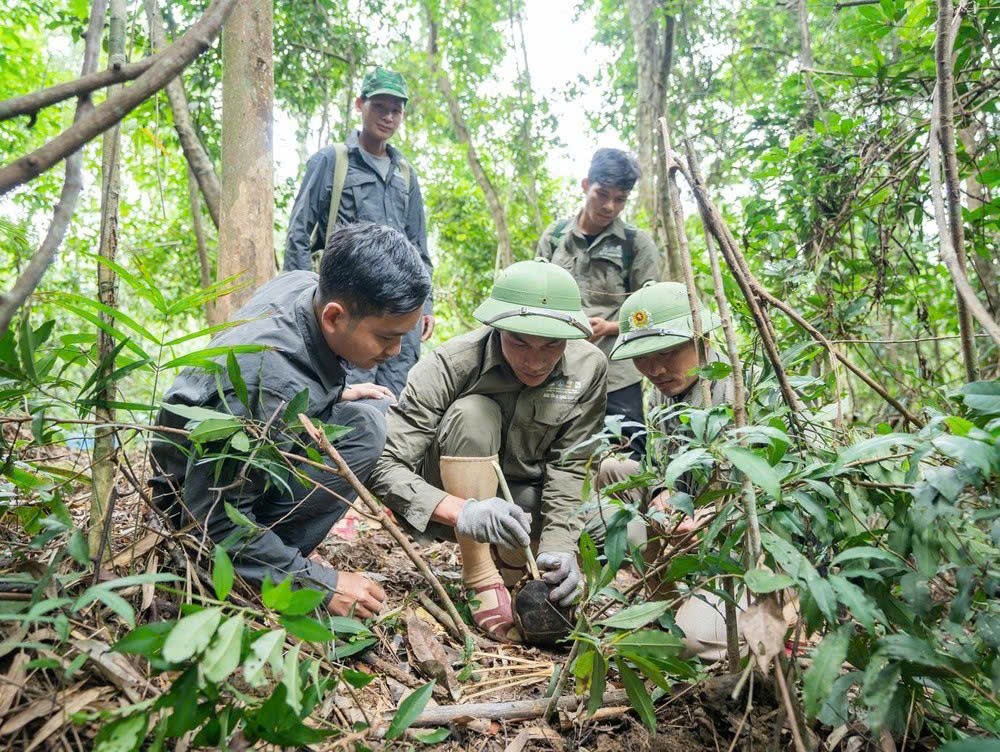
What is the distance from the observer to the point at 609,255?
4.14m

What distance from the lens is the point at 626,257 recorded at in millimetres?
4164

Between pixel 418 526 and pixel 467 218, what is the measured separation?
6184 mm

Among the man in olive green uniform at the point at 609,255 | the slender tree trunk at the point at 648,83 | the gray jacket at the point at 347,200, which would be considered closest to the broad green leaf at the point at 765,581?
the man in olive green uniform at the point at 609,255

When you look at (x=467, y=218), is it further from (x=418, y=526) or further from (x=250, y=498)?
(x=250, y=498)

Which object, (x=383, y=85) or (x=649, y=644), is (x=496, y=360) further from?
(x=383, y=85)

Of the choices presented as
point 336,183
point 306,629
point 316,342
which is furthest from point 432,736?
point 336,183

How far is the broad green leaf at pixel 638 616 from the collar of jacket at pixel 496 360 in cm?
151

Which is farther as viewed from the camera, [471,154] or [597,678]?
[471,154]

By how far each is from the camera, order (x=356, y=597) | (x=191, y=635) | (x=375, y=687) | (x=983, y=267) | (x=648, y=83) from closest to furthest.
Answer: (x=191, y=635) < (x=375, y=687) < (x=356, y=597) < (x=983, y=267) < (x=648, y=83)

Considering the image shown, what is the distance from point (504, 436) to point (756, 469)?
1.80 meters

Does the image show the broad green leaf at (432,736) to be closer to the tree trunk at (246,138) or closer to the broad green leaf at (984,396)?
the broad green leaf at (984,396)

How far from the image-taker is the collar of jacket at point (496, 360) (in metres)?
3.02

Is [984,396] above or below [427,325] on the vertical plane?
above

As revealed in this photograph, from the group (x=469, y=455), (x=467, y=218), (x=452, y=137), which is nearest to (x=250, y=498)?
(x=469, y=455)
